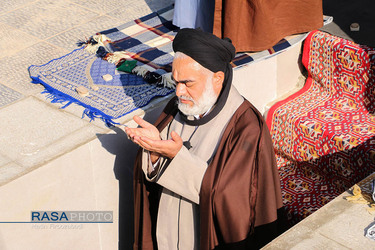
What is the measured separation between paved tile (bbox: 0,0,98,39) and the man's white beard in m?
2.40

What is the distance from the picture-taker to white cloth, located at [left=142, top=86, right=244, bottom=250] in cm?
309

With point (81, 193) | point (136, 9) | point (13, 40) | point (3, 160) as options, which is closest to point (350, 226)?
point (81, 193)

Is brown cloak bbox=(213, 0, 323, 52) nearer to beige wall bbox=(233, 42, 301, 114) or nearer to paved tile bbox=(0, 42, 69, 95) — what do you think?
beige wall bbox=(233, 42, 301, 114)

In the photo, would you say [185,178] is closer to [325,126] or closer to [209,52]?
[209,52]

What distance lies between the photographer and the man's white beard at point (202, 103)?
10.3ft

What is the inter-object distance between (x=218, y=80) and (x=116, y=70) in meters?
1.45

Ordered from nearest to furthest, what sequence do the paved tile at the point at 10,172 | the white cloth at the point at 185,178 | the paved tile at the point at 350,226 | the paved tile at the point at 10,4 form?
the paved tile at the point at 350,226, the white cloth at the point at 185,178, the paved tile at the point at 10,172, the paved tile at the point at 10,4

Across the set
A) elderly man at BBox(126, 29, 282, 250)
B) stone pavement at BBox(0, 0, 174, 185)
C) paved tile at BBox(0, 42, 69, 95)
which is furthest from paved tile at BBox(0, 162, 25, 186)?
paved tile at BBox(0, 42, 69, 95)

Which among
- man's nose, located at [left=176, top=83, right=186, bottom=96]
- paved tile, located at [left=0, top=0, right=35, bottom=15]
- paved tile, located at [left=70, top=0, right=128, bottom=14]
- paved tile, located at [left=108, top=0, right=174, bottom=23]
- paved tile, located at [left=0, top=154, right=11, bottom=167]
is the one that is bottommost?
paved tile, located at [left=0, top=154, right=11, bottom=167]

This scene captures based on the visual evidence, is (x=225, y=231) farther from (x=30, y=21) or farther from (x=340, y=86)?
(x=30, y=21)

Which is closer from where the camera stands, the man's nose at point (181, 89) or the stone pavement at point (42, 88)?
the man's nose at point (181, 89)

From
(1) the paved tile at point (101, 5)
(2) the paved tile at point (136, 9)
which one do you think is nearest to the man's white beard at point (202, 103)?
(2) the paved tile at point (136, 9)

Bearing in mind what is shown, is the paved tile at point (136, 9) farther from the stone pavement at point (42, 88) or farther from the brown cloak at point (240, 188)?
the brown cloak at point (240, 188)

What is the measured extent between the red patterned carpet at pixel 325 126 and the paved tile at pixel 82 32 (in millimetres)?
1700
